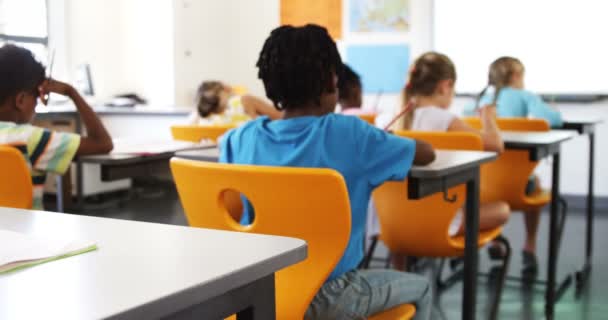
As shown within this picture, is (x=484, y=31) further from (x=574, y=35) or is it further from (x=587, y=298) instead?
(x=587, y=298)

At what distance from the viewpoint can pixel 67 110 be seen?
5434mm

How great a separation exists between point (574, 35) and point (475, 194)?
375 centimetres

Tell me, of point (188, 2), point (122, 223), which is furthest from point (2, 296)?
point (188, 2)

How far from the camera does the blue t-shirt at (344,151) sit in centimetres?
147

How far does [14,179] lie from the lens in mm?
1646

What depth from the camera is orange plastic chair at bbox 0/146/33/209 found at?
63.4 inches

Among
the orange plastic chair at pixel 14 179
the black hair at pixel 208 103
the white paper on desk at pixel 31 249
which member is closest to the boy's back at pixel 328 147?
the orange plastic chair at pixel 14 179

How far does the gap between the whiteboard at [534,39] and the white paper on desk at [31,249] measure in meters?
4.97

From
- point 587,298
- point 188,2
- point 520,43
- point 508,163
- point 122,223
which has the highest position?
point 188,2

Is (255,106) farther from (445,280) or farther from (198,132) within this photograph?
(445,280)

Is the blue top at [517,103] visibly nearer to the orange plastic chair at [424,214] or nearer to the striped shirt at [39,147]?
the orange plastic chair at [424,214]

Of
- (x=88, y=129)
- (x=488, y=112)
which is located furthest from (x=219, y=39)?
(x=488, y=112)

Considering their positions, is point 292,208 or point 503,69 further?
point 503,69

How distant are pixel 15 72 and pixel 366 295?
1.35 m
